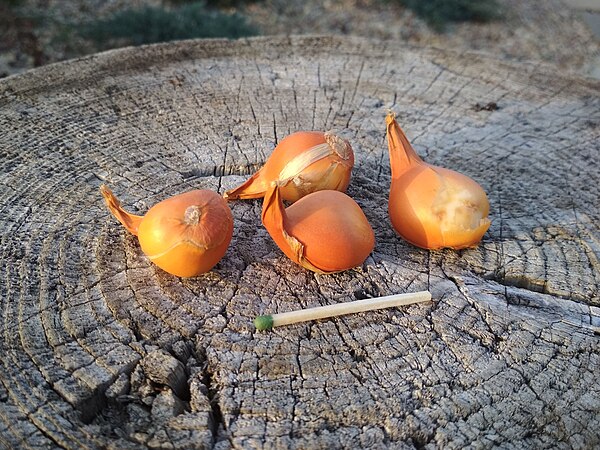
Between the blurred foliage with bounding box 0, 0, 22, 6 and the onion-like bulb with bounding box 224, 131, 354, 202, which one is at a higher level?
the onion-like bulb with bounding box 224, 131, 354, 202

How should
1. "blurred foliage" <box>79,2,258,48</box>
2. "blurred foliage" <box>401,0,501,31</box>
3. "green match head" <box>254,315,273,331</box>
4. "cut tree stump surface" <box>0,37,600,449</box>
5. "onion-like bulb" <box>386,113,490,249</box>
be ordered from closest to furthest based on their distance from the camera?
"cut tree stump surface" <box>0,37,600,449</box>, "green match head" <box>254,315,273,331</box>, "onion-like bulb" <box>386,113,490,249</box>, "blurred foliage" <box>79,2,258,48</box>, "blurred foliage" <box>401,0,501,31</box>

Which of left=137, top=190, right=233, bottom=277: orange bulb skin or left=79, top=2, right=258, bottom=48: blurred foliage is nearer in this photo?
left=137, top=190, right=233, bottom=277: orange bulb skin

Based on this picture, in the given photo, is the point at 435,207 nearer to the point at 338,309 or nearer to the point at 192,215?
the point at 338,309

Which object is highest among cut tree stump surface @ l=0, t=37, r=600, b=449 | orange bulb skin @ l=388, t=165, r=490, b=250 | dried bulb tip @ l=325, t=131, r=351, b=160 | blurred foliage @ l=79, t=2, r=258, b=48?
dried bulb tip @ l=325, t=131, r=351, b=160

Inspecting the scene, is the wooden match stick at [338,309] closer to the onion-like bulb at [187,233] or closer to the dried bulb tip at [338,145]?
the onion-like bulb at [187,233]

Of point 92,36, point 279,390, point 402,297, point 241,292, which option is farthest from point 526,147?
point 92,36

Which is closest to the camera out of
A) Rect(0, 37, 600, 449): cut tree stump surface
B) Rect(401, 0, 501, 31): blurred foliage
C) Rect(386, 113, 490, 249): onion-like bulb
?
Rect(0, 37, 600, 449): cut tree stump surface

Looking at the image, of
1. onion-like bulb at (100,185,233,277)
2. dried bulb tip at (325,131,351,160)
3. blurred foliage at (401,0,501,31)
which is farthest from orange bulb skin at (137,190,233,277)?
blurred foliage at (401,0,501,31)

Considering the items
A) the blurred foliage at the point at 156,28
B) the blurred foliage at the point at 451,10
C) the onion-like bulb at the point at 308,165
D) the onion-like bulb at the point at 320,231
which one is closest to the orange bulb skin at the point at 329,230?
the onion-like bulb at the point at 320,231

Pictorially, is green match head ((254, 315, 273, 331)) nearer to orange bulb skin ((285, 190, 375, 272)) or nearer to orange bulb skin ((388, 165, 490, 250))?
orange bulb skin ((285, 190, 375, 272))
